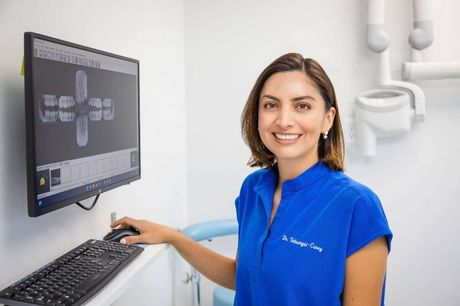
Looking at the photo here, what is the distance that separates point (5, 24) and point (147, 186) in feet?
3.46

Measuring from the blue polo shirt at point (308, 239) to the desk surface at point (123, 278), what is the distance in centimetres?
27

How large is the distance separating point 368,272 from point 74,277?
2.32ft

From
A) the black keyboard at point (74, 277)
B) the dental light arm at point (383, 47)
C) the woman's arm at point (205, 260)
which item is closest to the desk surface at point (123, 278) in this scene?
the black keyboard at point (74, 277)

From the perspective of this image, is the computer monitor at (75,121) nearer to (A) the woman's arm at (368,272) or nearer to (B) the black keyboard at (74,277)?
(B) the black keyboard at (74,277)

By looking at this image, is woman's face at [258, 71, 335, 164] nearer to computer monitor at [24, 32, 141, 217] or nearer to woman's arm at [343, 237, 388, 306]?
woman's arm at [343, 237, 388, 306]

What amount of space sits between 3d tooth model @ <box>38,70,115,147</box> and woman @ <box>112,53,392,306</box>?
356 millimetres

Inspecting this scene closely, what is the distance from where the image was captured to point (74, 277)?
3.13 feet

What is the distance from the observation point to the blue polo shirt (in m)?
1.10

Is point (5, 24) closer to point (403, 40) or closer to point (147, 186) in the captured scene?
point (147, 186)

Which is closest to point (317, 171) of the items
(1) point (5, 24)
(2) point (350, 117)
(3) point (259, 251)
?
(3) point (259, 251)

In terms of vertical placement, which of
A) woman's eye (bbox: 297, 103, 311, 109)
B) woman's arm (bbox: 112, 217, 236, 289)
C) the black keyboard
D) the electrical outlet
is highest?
woman's eye (bbox: 297, 103, 311, 109)

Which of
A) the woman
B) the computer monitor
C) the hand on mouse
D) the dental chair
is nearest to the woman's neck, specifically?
the woman

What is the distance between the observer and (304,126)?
1.20m

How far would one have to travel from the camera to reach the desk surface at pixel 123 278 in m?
0.90
